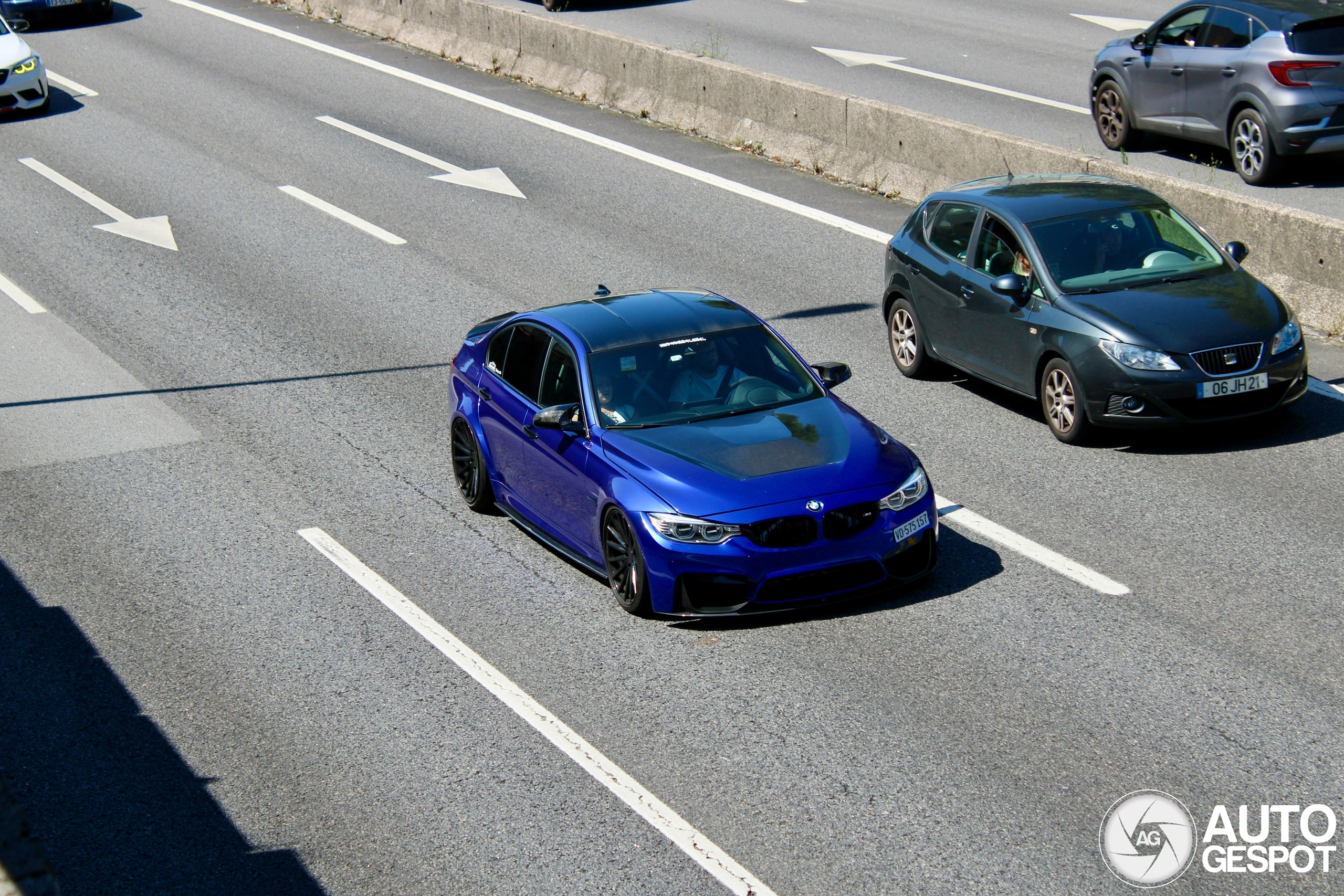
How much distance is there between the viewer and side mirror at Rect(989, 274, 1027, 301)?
10.8m

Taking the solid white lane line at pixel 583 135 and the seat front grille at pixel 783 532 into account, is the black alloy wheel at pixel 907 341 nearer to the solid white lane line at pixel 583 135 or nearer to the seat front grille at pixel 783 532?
the solid white lane line at pixel 583 135

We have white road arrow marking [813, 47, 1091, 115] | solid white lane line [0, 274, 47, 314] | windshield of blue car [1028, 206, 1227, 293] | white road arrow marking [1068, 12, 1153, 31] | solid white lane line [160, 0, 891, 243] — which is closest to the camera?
windshield of blue car [1028, 206, 1227, 293]

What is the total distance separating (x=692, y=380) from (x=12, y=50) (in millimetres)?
18397

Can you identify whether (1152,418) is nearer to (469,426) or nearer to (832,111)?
(469,426)

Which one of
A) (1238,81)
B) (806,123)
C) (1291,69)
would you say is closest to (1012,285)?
(1291,69)

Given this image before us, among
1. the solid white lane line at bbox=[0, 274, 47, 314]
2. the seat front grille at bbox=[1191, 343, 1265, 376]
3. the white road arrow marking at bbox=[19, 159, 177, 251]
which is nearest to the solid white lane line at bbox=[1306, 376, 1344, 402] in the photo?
the seat front grille at bbox=[1191, 343, 1265, 376]

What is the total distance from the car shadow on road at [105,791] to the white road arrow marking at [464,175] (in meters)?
11.1

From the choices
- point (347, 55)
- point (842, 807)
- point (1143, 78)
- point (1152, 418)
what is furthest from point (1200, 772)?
point (347, 55)

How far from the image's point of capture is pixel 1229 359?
32.6 ft

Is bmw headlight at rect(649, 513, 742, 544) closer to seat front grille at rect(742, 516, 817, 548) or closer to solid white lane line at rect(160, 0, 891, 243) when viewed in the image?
seat front grille at rect(742, 516, 817, 548)

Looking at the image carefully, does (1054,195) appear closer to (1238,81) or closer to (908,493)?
(908,493)

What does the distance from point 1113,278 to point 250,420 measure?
6.72 metres

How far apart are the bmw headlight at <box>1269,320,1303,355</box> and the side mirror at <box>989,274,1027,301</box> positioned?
173cm

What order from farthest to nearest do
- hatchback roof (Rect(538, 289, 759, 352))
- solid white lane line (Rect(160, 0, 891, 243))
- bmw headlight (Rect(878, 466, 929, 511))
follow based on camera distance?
1. solid white lane line (Rect(160, 0, 891, 243))
2. hatchback roof (Rect(538, 289, 759, 352))
3. bmw headlight (Rect(878, 466, 929, 511))
